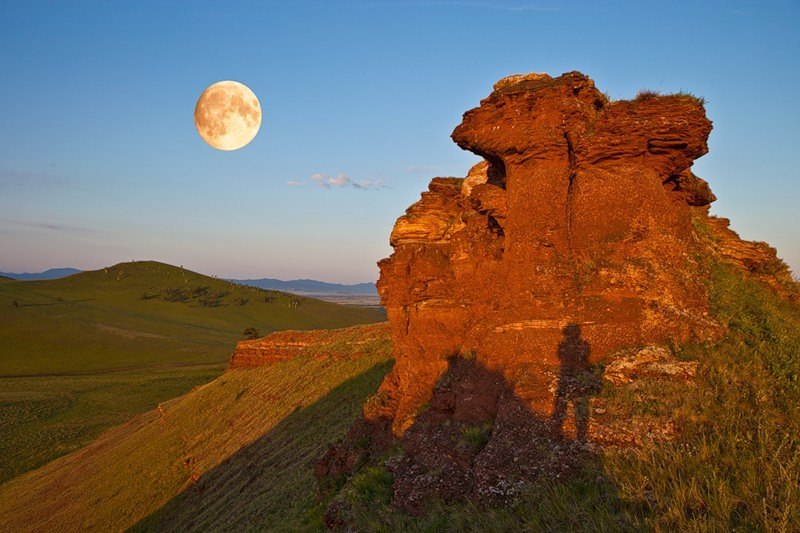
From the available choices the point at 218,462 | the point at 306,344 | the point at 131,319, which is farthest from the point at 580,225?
the point at 131,319

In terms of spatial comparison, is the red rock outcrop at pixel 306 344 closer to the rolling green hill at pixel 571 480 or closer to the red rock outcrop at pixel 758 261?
the rolling green hill at pixel 571 480

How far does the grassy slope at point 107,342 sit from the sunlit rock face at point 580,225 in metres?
43.4

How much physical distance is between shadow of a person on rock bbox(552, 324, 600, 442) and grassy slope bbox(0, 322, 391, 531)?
8495 mm

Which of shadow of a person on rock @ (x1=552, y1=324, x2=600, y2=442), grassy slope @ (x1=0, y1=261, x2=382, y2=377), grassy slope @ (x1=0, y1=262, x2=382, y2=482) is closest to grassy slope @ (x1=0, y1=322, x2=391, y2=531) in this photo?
shadow of a person on rock @ (x1=552, y1=324, x2=600, y2=442)

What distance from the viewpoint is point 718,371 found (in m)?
8.32

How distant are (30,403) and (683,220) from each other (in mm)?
69665

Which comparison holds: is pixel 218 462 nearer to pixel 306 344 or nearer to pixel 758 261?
pixel 306 344

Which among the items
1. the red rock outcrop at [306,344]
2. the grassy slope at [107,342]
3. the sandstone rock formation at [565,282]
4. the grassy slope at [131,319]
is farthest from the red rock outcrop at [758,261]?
Result: the grassy slope at [131,319]

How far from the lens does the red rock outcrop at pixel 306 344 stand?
34031 mm

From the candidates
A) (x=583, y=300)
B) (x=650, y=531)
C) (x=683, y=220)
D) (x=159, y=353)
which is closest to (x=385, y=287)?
(x=583, y=300)

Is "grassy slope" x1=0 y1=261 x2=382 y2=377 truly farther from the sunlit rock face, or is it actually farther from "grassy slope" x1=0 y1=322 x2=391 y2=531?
the sunlit rock face

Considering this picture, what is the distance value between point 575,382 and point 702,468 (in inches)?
110

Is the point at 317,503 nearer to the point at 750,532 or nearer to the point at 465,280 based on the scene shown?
the point at 465,280

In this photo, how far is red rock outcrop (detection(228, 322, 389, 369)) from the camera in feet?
112
